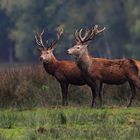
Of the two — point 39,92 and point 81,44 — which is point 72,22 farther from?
point 81,44

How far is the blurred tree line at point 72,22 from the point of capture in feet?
211

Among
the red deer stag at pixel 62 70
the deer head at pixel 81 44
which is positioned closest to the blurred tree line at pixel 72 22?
the red deer stag at pixel 62 70

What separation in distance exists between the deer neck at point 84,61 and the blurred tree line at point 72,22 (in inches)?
1548

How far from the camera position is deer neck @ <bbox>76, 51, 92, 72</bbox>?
68.4ft

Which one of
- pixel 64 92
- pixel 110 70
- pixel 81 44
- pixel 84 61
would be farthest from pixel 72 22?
pixel 110 70

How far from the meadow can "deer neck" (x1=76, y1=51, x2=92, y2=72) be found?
0.99 metres

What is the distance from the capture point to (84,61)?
2089 cm

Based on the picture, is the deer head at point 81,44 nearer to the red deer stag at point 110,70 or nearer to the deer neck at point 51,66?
the red deer stag at point 110,70

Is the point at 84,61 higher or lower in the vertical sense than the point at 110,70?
higher

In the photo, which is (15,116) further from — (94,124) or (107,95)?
(107,95)

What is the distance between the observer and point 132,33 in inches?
2494

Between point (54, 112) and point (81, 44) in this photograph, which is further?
point (81, 44)

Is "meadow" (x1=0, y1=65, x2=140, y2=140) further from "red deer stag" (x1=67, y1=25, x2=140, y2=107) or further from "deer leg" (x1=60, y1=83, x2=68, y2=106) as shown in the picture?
"red deer stag" (x1=67, y1=25, x2=140, y2=107)

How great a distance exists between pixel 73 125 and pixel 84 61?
17.7ft
